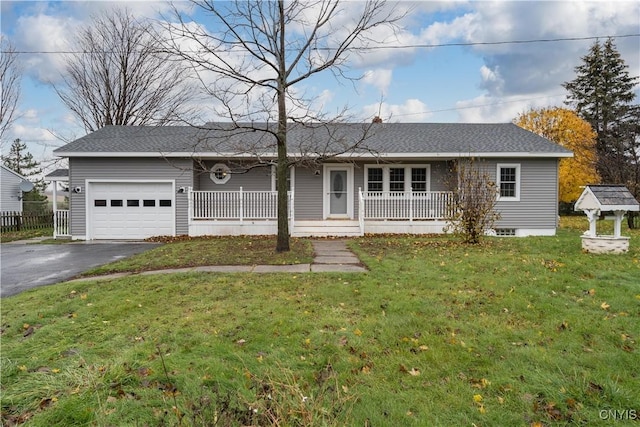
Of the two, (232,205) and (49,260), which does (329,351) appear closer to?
(49,260)

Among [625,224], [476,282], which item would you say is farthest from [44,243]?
[625,224]

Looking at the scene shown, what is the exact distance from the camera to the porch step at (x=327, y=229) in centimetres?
1340

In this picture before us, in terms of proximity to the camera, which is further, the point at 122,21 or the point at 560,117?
the point at 560,117

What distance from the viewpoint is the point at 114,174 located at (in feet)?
45.4

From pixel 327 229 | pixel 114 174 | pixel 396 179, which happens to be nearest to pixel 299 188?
pixel 327 229

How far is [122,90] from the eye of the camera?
23.7 meters

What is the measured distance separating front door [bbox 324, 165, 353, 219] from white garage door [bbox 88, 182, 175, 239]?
5743mm

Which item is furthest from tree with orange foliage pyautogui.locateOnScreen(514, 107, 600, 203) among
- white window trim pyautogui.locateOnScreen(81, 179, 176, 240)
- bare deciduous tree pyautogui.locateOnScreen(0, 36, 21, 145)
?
A: bare deciduous tree pyautogui.locateOnScreen(0, 36, 21, 145)

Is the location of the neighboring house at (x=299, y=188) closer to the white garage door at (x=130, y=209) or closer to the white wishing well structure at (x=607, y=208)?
the white garage door at (x=130, y=209)

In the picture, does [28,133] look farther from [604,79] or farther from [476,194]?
[604,79]

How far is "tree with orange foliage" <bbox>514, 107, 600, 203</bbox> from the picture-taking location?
75.2ft

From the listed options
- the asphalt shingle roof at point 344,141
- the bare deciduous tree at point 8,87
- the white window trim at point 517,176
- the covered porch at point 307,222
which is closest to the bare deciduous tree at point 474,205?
the covered porch at point 307,222

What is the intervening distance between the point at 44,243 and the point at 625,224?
2320 centimetres

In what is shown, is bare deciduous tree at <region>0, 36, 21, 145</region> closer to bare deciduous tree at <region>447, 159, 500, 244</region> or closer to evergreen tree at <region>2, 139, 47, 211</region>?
evergreen tree at <region>2, 139, 47, 211</region>
